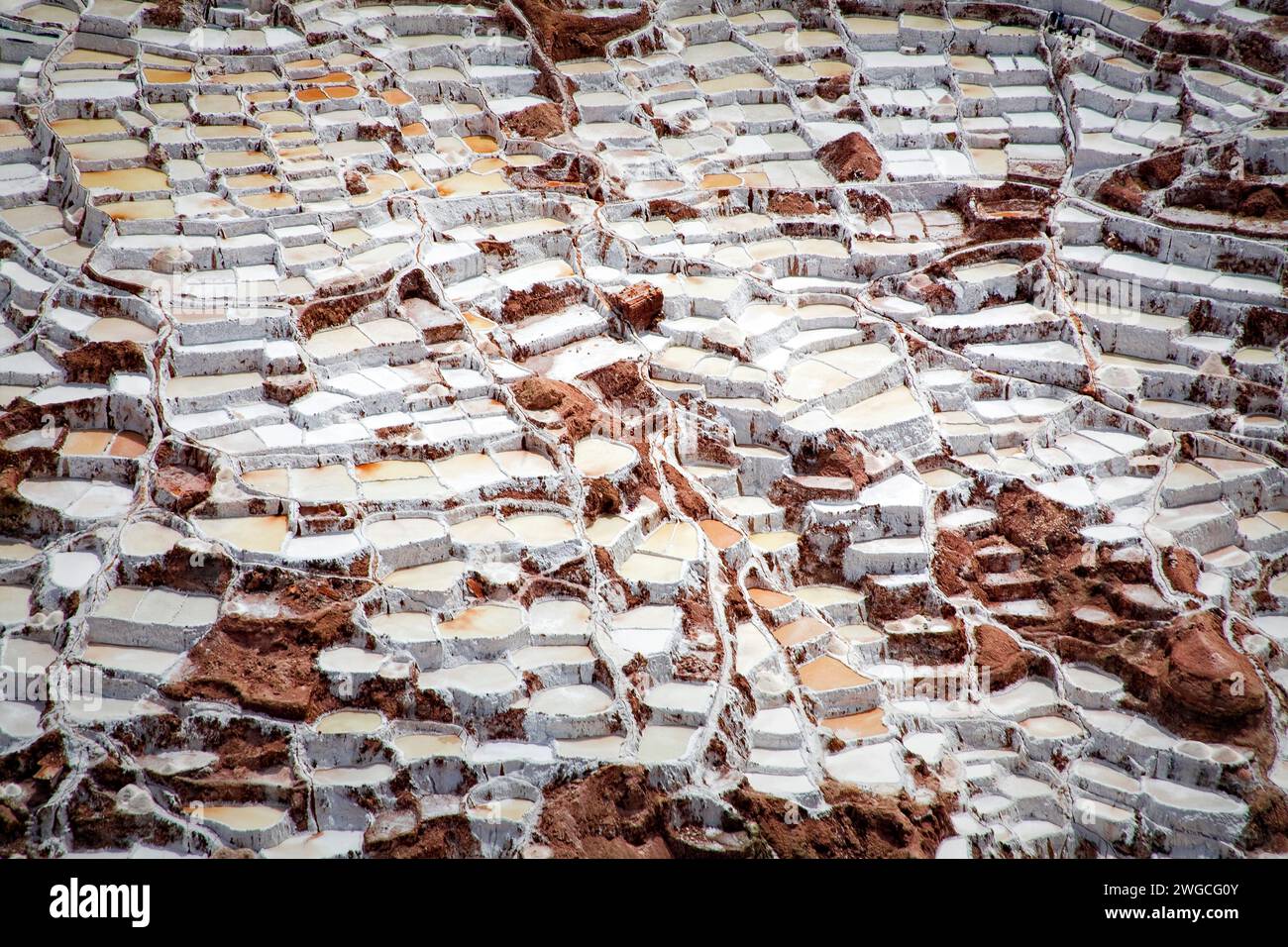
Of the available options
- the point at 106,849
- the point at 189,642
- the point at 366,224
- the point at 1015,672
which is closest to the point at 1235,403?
the point at 1015,672

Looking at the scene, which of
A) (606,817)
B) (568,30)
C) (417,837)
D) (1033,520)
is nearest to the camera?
(417,837)

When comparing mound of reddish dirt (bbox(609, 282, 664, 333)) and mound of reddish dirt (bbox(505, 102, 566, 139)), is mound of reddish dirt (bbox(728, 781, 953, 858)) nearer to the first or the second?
mound of reddish dirt (bbox(609, 282, 664, 333))

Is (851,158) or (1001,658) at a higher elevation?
(851,158)

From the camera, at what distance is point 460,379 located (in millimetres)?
12211

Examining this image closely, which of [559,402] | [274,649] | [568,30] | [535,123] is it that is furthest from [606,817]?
[568,30]

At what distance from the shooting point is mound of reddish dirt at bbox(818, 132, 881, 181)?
14758 millimetres

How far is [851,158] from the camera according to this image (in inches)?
582

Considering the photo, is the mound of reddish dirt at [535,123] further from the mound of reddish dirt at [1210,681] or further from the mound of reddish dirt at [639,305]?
the mound of reddish dirt at [1210,681]

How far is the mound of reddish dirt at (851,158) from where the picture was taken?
14.8m

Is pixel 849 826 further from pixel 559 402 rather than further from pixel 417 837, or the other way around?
pixel 559 402

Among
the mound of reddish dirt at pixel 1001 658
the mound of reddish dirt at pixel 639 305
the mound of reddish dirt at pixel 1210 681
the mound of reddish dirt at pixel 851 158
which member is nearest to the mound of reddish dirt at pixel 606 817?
the mound of reddish dirt at pixel 1001 658

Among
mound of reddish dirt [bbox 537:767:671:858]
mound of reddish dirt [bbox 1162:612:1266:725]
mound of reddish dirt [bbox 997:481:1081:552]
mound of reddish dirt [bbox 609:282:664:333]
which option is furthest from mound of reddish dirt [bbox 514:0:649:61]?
Result: mound of reddish dirt [bbox 537:767:671:858]

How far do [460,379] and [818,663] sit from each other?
3605 millimetres

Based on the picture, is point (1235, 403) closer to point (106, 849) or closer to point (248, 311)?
point (248, 311)
